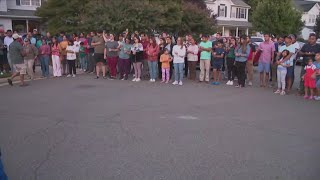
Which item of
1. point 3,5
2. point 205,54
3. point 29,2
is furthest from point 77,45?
point 29,2

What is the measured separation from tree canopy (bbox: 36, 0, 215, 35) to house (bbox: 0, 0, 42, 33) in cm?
553

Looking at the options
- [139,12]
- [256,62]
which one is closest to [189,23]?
[139,12]

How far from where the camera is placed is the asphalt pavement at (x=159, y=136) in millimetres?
5422

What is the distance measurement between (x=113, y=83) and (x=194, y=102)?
459 cm

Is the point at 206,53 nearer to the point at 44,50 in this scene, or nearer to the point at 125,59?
the point at 125,59

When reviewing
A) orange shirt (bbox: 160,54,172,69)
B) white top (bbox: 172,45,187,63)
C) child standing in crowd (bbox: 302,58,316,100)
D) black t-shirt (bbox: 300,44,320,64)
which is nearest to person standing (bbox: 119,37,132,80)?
orange shirt (bbox: 160,54,172,69)

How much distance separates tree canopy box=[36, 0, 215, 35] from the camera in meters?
19.9

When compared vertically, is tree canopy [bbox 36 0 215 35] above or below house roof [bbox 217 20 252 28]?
below

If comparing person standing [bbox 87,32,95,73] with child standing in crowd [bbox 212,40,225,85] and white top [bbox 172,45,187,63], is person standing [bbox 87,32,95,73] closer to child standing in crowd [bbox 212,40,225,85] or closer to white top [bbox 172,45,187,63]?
white top [bbox 172,45,187,63]

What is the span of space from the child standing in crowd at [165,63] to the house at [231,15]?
1548 inches

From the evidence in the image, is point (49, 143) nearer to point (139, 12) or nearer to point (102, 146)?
point (102, 146)

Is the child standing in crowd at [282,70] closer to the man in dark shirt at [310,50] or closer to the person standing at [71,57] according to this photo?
the man in dark shirt at [310,50]

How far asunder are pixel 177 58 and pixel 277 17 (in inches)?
1229

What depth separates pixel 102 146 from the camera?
6469 mm
